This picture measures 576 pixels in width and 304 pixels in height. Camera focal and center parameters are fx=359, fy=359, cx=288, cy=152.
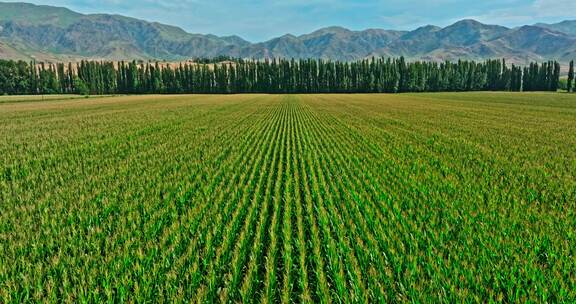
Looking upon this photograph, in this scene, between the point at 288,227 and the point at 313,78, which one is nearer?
the point at 288,227

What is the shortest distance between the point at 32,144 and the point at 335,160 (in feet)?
57.1

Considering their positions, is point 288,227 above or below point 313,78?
Result: below

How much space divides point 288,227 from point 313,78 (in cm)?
15485

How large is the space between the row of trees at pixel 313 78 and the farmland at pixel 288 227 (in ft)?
458

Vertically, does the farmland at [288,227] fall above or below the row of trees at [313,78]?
below

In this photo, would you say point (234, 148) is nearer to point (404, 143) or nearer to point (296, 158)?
point (296, 158)

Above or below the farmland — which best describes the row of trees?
above

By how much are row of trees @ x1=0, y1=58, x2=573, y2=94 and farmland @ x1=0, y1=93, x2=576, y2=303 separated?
140 m

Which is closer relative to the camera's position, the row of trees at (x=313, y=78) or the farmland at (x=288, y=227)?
the farmland at (x=288, y=227)

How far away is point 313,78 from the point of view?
15862 centimetres

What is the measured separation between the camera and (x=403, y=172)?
13492mm

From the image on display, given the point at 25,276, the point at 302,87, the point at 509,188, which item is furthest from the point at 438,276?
the point at 302,87

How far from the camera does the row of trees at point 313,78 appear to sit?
14338cm

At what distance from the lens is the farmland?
547 centimetres
